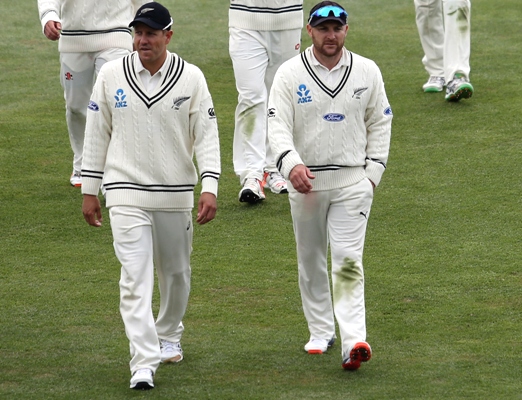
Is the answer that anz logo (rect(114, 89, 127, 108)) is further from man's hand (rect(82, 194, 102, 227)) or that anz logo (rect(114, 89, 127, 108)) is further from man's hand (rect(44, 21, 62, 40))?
man's hand (rect(44, 21, 62, 40))

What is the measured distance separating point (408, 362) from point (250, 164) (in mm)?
3773

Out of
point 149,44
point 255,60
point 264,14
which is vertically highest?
point 149,44

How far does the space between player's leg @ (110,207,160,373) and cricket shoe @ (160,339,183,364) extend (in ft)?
0.97

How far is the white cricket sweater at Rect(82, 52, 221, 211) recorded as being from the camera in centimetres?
639

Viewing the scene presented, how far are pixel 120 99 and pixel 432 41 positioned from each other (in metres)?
7.28

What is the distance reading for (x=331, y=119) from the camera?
6621mm

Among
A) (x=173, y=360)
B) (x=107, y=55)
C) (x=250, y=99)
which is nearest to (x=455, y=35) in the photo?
(x=250, y=99)

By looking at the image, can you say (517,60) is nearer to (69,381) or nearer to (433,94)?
(433,94)

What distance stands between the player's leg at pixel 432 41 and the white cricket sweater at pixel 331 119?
644 centimetres

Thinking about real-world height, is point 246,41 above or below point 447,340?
above

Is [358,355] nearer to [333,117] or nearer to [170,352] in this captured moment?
[170,352]

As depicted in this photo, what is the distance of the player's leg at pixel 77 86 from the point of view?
997 centimetres

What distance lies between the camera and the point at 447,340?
692 centimetres

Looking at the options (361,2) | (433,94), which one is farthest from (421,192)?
(361,2)
